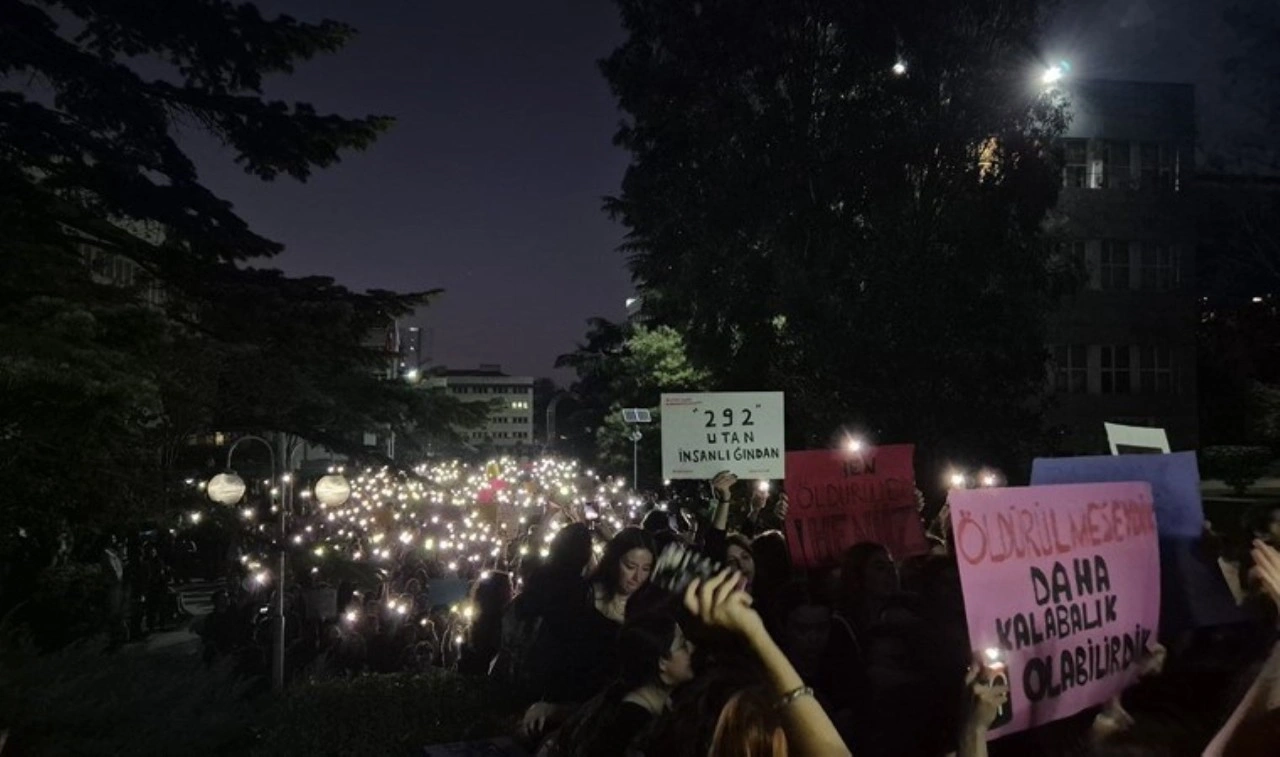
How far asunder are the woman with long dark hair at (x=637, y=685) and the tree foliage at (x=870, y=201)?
1775cm

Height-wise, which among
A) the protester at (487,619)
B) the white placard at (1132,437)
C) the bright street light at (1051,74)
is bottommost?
the protester at (487,619)

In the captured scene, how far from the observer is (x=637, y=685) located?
3576 mm

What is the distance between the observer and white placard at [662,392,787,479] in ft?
33.3

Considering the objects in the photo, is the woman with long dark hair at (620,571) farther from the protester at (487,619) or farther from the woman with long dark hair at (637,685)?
the protester at (487,619)

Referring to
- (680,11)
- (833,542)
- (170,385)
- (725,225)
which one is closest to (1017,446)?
(725,225)

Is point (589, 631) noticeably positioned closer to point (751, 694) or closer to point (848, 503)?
point (751, 694)

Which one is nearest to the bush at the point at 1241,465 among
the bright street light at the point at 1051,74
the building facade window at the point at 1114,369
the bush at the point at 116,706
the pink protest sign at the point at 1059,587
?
the building facade window at the point at 1114,369

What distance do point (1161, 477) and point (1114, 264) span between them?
36683 mm

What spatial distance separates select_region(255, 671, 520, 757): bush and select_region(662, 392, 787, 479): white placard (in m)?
3.48

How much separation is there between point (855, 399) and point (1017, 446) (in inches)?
133

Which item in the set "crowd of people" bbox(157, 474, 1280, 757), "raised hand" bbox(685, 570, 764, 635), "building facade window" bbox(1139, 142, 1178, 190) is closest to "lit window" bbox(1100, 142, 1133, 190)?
"building facade window" bbox(1139, 142, 1178, 190)

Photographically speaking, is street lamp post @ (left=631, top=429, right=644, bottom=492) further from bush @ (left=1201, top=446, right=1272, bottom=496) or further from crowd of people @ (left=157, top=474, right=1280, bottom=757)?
crowd of people @ (left=157, top=474, right=1280, bottom=757)

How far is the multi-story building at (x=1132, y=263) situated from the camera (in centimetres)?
3788

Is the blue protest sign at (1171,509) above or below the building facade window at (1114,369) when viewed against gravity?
below
